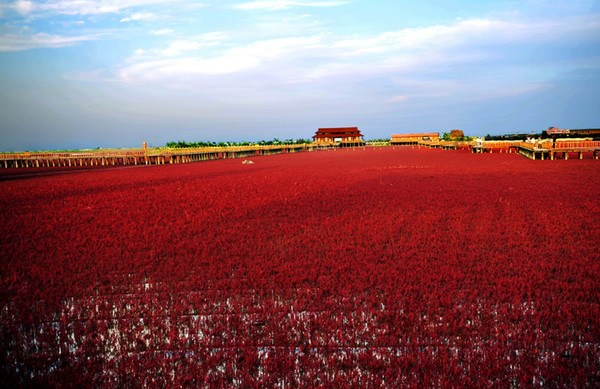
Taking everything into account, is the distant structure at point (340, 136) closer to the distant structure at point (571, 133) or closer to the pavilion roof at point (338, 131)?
the pavilion roof at point (338, 131)

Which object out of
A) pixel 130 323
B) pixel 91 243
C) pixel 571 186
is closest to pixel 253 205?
pixel 91 243

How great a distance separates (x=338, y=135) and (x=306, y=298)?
13032 cm

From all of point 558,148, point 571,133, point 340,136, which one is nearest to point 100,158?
point 558,148

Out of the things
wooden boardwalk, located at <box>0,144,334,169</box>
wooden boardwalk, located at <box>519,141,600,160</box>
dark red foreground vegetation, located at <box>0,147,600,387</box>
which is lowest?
dark red foreground vegetation, located at <box>0,147,600,387</box>

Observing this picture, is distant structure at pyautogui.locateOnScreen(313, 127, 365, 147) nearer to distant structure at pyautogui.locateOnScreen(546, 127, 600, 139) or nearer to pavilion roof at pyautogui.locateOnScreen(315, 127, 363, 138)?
pavilion roof at pyautogui.locateOnScreen(315, 127, 363, 138)

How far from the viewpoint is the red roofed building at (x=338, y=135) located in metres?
131

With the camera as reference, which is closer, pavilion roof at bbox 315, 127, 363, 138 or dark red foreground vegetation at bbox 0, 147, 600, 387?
dark red foreground vegetation at bbox 0, 147, 600, 387

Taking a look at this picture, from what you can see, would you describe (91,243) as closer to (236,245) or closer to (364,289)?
(236,245)

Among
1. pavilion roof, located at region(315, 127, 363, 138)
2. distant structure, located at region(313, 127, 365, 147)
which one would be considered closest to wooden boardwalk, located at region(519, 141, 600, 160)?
distant structure, located at region(313, 127, 365, 147)

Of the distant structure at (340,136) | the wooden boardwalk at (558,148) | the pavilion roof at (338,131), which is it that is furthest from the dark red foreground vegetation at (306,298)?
the pavilion roof at (338,131)

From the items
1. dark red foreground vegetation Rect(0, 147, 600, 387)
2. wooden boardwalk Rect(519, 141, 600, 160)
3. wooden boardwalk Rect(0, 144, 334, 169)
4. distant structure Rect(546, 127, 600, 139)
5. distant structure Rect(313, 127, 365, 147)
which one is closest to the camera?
dark red foreground vegetation Rect(0, 147, 600, 387)

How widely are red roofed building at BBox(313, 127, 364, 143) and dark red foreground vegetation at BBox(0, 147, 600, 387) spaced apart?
120328 mm

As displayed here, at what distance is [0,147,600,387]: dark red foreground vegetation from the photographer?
410cm

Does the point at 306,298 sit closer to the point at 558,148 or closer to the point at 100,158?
the point at 558,148
